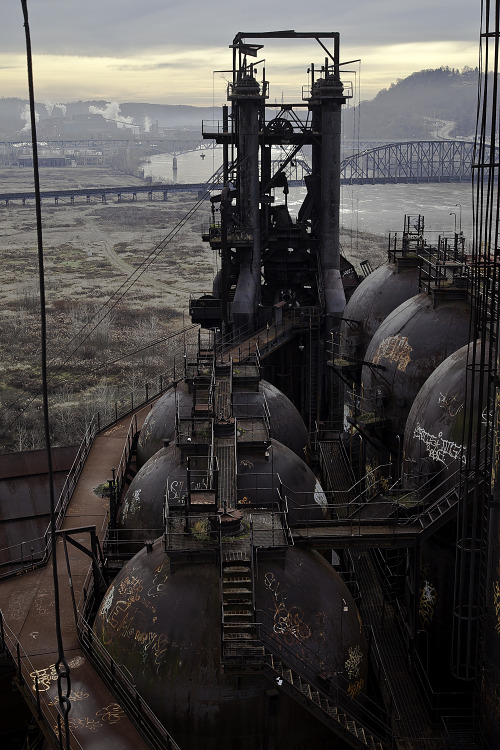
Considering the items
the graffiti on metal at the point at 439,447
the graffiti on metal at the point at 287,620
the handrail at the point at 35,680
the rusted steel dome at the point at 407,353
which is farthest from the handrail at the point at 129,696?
the rusted steel dome at the point at 407,353

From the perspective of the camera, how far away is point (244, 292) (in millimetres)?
36531

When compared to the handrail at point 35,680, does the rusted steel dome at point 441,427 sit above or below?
above

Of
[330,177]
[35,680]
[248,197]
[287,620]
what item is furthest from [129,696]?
[330,177]

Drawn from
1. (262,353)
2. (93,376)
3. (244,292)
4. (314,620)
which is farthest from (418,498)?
(93,376)

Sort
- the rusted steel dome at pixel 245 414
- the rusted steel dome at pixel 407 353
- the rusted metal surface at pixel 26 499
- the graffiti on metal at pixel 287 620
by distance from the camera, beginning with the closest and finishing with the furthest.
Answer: the graffiti on metal at pixel 287 620 < the rusted steel dome at pixel 407 353 < the rusted steel dome at pixel 245 414 < the rusted metal surface at pixel 26 499

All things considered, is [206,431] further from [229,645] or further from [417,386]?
[229,645]

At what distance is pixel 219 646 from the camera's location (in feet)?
48.5

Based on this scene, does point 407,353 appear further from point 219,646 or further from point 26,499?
point 26,499

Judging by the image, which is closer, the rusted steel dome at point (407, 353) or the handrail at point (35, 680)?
the handrail at point (35, 680)

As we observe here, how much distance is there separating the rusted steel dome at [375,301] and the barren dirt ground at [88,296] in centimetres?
1773

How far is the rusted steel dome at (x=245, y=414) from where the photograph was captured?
80.4 feet

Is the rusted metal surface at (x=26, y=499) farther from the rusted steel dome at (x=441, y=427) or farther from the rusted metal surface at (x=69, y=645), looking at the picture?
the rusted steel dome at (x=441, y=427)

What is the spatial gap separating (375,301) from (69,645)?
17.5 metres

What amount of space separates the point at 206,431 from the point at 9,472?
38.3ft
